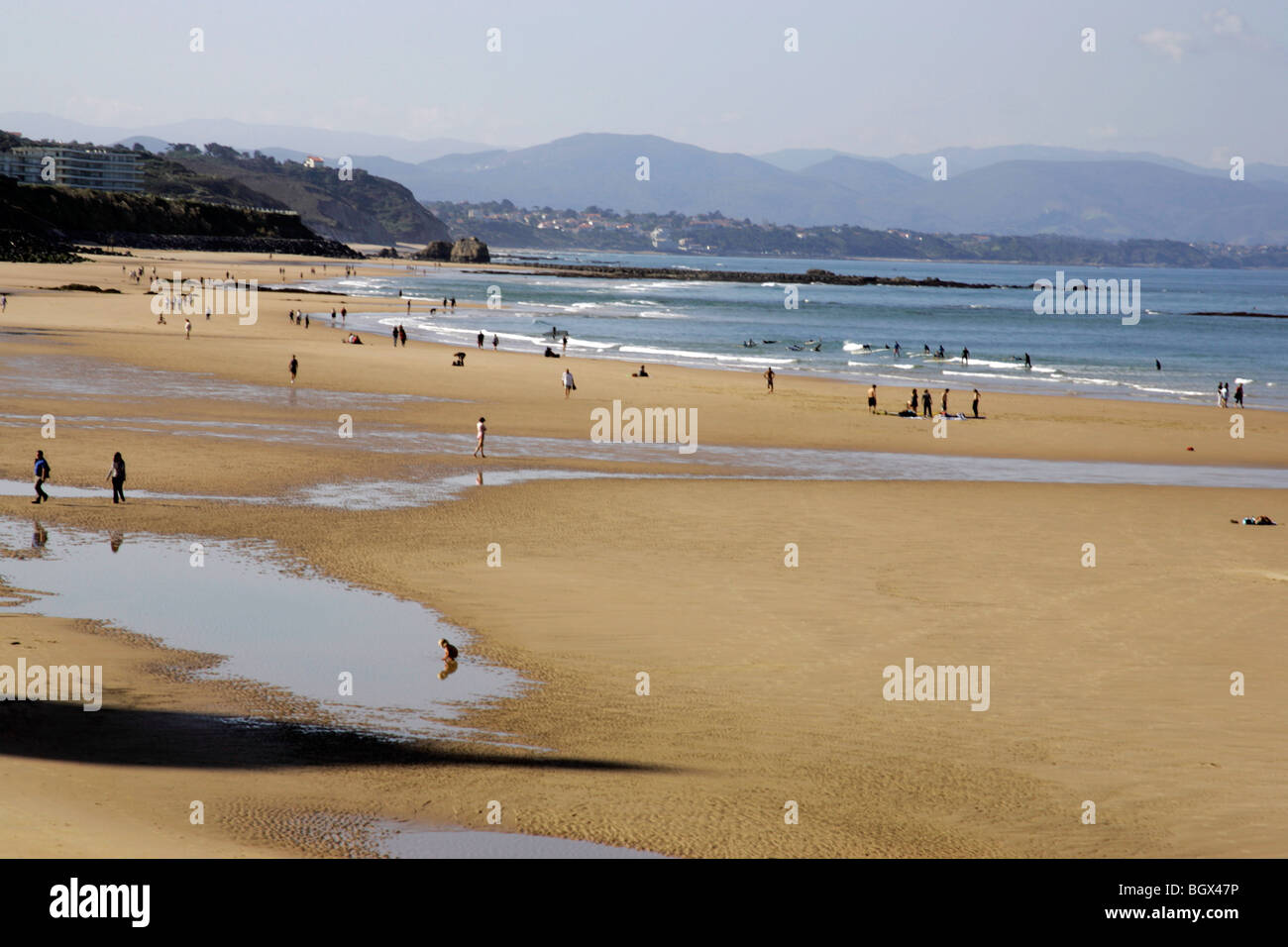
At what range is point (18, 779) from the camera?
31.5ft

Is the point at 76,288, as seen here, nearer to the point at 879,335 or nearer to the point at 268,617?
the point at 879,335

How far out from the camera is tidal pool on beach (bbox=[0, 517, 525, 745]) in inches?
512

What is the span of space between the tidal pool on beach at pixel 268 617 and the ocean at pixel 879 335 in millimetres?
40439

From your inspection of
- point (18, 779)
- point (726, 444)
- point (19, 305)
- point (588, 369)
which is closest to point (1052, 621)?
point (18, 779)

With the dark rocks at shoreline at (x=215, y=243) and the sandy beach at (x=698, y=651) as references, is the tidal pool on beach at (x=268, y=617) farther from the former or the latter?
the dark rocks at shoreline at (x=215, y=243)

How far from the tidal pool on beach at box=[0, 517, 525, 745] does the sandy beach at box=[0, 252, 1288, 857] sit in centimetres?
30

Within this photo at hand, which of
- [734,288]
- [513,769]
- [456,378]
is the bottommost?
[513,769]

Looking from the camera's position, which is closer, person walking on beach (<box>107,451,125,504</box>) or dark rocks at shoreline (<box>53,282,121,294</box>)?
person walking on beach (<box>107,451,125,504</box>)

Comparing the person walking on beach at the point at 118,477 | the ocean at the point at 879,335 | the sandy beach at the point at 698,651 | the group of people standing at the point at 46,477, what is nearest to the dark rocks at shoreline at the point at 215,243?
the ocean at the point at 879,335

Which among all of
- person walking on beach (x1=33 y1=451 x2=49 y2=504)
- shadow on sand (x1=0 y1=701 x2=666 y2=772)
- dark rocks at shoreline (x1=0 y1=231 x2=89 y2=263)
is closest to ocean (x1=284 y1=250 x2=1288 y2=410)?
dark rocks at shoreline (x1=0 y1=231 x2=89 y2=263)

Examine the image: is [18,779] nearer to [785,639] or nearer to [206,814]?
[206,814]

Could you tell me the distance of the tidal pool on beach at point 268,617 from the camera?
13.0 meters

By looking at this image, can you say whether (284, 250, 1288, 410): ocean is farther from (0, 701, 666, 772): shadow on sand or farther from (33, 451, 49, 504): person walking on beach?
(0, 701, 666, 772): shadow on sand

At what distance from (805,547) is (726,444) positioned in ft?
44.5
